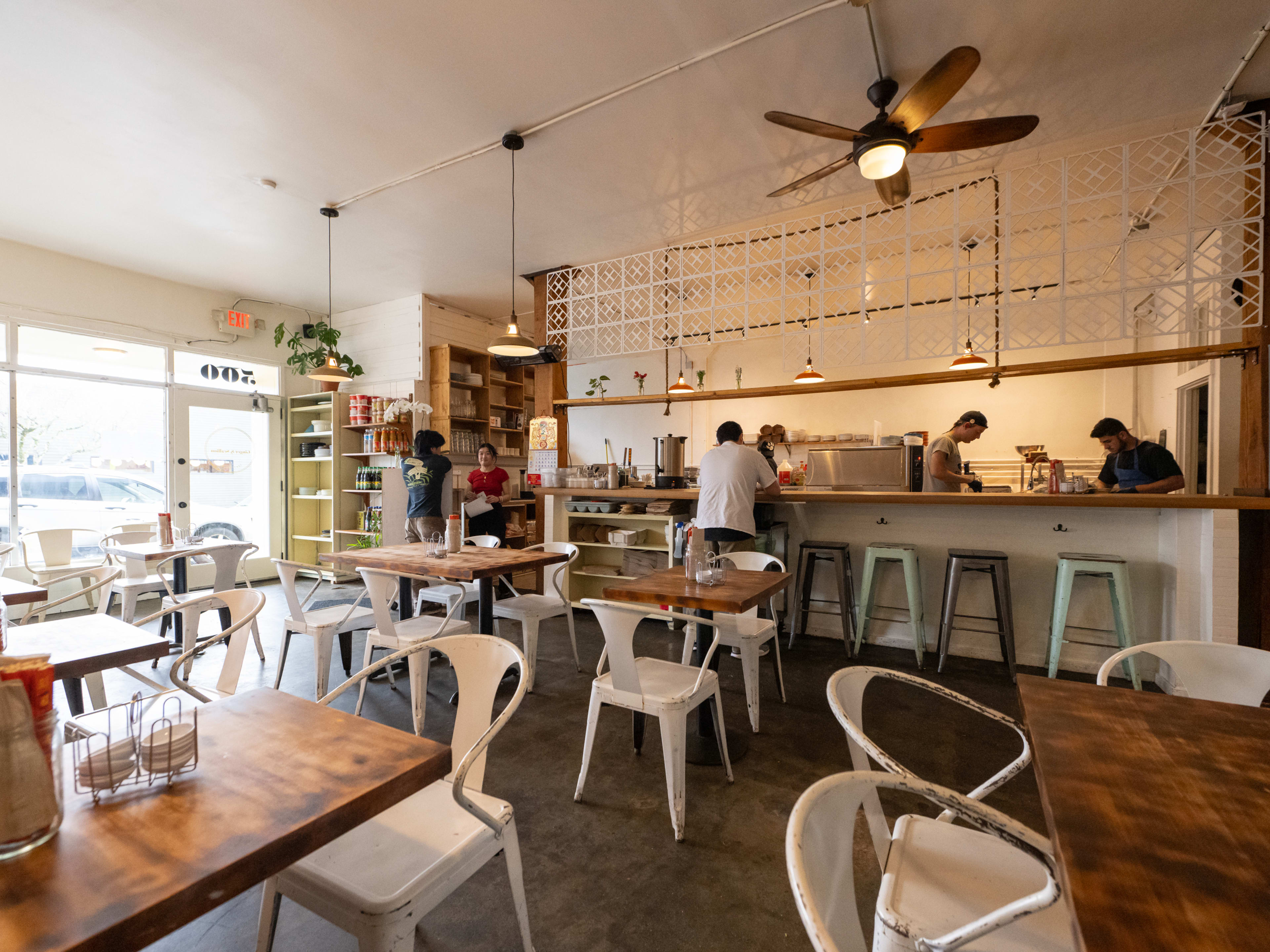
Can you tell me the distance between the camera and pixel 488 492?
6.08m

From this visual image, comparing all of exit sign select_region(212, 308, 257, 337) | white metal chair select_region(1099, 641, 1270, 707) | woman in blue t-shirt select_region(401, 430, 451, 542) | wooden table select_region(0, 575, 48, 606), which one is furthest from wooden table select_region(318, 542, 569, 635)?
exit sign select_region(212, 308, 257, 337)

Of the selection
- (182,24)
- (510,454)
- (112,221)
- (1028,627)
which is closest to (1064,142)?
(1028,627)

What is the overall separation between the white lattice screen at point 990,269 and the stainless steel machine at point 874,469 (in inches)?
44.4

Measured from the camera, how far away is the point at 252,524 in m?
7.39

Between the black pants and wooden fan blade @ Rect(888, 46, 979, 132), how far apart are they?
454 centimetres

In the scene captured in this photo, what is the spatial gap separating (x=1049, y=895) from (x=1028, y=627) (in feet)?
13.3

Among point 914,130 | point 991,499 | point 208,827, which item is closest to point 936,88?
point 914,130

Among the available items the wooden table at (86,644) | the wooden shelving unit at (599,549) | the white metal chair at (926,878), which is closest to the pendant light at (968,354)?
the wooden shelving unit at (599,549)

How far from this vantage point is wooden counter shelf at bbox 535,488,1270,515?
10.8 feet

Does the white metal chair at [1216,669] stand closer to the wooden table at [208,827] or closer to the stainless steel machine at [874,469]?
the wooden table at [208,827]

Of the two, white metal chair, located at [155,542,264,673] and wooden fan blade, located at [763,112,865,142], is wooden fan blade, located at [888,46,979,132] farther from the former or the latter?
white metal chair, located at [155,542,264,673]

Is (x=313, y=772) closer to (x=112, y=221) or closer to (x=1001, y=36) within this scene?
(x=1001, y=36)

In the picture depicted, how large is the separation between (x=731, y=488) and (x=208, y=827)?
3641 millimetres

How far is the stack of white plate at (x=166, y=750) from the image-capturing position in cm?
106
